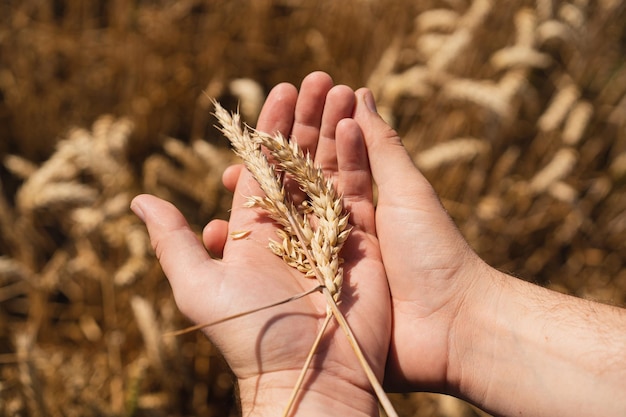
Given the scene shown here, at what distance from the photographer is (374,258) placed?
5.39 ft

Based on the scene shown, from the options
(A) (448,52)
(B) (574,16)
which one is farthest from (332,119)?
(B) (574,16)

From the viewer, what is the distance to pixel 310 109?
Result: 1.82 meters

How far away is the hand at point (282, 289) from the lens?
1.38 metres

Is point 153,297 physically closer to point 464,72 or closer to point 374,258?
point 374,258

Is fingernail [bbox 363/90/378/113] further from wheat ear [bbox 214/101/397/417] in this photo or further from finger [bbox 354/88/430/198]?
wheat ear [bbox 214/101/397/417]

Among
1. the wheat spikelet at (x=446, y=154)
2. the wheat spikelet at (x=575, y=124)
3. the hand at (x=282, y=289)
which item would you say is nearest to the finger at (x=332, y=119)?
the hand at (x=282, y=289)

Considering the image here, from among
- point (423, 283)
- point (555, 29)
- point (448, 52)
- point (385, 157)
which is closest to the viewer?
point (423, 283)

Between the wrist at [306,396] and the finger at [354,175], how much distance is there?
20.3 inches

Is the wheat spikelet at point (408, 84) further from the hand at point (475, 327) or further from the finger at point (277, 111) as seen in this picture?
the hand at point (475, 327)

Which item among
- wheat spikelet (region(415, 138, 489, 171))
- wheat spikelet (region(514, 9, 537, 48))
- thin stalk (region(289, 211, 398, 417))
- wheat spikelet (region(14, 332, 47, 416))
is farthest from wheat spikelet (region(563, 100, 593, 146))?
wheat spikelet (region(14, 332, 47, 416))

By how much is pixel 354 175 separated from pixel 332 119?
199mm

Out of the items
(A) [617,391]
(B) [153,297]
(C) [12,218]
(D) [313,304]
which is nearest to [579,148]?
(A) [617,391]

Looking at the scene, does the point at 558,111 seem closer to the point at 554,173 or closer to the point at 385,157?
the point at 554,173

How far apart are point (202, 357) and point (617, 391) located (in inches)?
56.4
